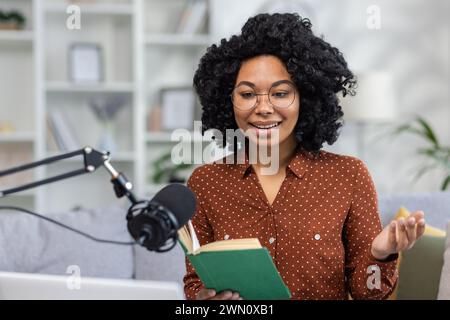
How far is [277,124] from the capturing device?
4.76 feet

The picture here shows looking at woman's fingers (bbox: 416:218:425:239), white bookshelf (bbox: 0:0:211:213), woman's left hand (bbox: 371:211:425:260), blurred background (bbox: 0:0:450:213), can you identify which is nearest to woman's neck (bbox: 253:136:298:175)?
woman's left hand (bbox: 371:211:425:260)

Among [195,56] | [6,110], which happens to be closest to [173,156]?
[195,56]

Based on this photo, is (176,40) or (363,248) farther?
(176,40)

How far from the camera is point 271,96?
1450 millimetres

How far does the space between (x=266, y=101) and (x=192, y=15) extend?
8.85 ft

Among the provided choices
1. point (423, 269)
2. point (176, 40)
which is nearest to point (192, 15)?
point (176, 40)

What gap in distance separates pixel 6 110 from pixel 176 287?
3.44 metres

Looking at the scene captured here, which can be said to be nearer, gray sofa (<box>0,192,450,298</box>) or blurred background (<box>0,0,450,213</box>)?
gray sofa (<box>0,192,450,298</box>)

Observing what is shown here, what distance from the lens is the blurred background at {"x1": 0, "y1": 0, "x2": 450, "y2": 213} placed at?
3932 mm

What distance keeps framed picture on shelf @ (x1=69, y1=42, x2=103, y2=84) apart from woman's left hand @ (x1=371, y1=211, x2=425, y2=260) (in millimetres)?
2953

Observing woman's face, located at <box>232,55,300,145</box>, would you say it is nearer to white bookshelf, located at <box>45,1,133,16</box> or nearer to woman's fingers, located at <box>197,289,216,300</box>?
woman's fingers, located at <box>197,289,216,300</box>

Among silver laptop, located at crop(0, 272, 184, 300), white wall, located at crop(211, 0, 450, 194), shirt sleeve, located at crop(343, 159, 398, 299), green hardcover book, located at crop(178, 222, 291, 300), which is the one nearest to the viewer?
silver laptop, located at crop(0, 272, 184, 300)

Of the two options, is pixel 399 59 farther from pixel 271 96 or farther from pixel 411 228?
pixel 411 228

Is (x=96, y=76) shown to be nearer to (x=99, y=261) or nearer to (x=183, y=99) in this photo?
(x=183, y=99)
